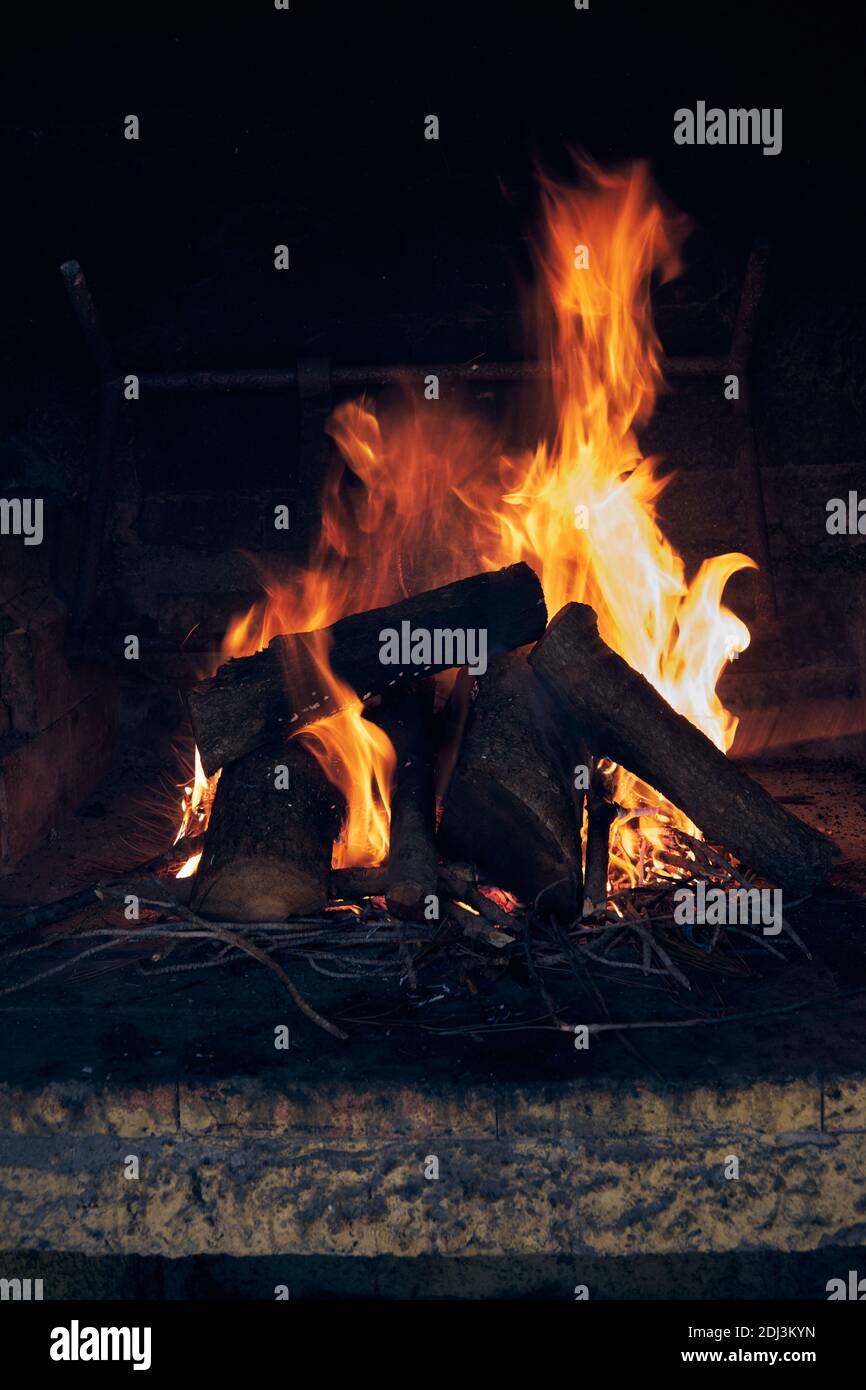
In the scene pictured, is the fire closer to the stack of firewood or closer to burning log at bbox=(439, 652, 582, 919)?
the stack of firewood

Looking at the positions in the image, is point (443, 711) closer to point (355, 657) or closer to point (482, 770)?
point (355, 657)

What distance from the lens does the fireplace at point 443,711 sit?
291cm

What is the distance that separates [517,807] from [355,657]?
784 millimetres

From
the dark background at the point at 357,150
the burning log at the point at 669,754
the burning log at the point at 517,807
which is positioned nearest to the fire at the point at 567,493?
the dark background at the point at 357,150

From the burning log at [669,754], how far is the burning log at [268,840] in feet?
2.72

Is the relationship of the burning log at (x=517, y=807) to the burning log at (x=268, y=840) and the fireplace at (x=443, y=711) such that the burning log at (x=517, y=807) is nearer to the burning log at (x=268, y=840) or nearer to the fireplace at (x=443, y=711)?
the fireplace at (x=443, y=711)

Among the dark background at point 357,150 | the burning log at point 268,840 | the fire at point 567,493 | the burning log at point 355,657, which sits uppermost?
the dark background at point 357,150

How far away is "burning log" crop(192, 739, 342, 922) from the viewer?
365 centimetres

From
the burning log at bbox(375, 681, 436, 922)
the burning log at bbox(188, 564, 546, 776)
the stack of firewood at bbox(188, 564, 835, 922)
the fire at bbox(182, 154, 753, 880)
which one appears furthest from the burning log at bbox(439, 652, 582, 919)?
the fire at bbox(182, 154, 753, 880)

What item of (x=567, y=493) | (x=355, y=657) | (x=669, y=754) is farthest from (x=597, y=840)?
(x=567, y=493)
